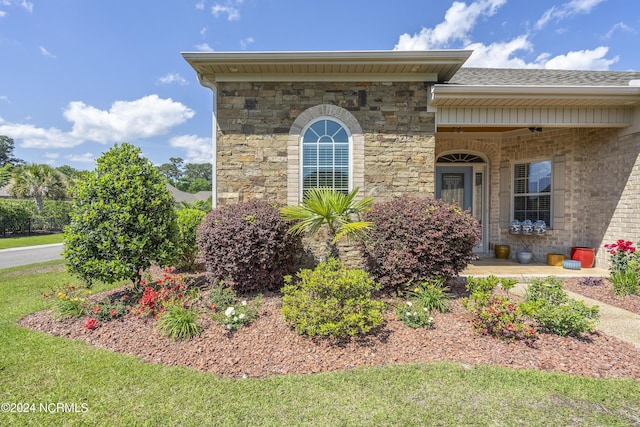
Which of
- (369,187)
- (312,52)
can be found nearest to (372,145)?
(369,187)

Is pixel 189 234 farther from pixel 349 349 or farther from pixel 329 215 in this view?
pixel 349 349

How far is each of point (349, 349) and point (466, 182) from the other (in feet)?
22.5

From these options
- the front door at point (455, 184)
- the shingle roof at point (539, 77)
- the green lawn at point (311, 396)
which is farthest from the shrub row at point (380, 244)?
the shingle roof at point (539, 77)

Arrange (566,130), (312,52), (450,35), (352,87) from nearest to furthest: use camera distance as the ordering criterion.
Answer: (312,52)
(352,87)
(566,130)
(450,35)

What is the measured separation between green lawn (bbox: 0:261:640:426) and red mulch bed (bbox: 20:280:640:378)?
154mm

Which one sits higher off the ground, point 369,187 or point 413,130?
point 413,130

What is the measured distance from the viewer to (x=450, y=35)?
11.3 m

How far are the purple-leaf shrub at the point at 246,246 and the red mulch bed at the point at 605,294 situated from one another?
5522mm

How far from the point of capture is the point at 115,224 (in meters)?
4.23

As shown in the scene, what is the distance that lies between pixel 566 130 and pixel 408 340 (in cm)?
723

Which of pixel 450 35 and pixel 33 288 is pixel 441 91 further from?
pixel 33 288

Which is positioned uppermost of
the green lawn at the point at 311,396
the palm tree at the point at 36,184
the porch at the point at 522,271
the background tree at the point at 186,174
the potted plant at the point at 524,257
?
the background tree at the point at 186,174

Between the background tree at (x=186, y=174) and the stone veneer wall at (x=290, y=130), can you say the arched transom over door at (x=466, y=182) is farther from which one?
the background tree at (x=186, y=174)

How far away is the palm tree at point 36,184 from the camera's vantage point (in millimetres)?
19641
